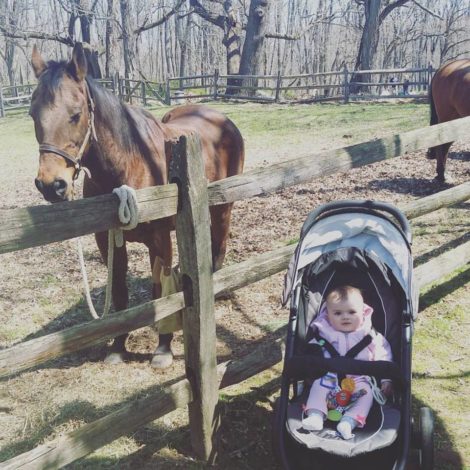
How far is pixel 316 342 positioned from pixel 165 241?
1627 mm

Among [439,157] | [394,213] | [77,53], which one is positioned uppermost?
[77,53]

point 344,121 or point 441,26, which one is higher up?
point 441,26

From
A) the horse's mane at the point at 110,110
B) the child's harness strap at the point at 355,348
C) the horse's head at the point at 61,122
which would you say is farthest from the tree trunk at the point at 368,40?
the child's harness strap at the point at 355,348

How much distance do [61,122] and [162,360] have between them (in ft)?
6.32

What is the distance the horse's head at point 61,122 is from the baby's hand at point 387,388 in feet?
7.37

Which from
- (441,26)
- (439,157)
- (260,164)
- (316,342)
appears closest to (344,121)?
(260,164)

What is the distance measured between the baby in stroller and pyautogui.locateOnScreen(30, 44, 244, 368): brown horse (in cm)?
105

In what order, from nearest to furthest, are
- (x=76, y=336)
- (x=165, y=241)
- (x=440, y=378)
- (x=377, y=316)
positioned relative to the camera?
(x=76, y=336) < (x=377, y=316) < (x=440, y=378) < (x=165, y=241)

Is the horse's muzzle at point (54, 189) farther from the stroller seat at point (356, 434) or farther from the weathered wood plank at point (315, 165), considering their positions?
the stroller seat at point (356, 434)

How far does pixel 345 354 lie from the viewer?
9.04 feet

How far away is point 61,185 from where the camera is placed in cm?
326

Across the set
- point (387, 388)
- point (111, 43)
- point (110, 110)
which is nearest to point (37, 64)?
point (110, 110)

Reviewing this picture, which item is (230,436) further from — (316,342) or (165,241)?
(165,241)

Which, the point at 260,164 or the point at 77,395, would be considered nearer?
the point at 77,395
